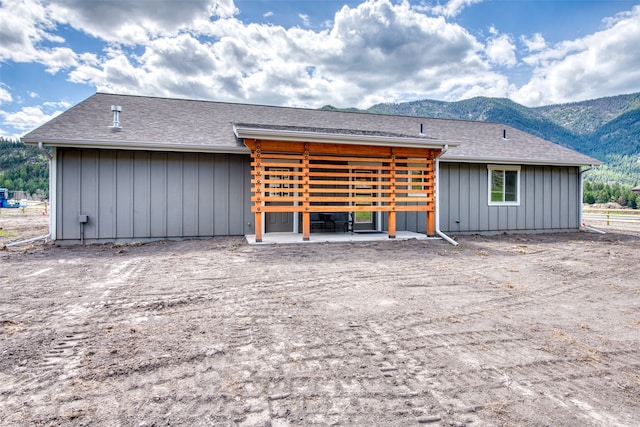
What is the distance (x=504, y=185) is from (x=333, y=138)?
6.26m

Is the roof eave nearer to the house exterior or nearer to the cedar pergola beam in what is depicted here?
the house exterior

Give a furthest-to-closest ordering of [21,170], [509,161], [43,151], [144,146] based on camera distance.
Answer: [21,170] < [509,161] < [144,146] < [43,151]

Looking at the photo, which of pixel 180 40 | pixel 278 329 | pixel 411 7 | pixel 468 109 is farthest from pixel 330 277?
pixel 468 109

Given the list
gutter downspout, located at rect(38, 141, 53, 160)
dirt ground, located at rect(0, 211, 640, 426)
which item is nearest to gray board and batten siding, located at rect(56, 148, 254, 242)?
gutter downspout, located at rect(38, 141, 53, 160)

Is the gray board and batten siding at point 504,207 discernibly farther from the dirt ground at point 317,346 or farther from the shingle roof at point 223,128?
the dirt ground at point 317,346

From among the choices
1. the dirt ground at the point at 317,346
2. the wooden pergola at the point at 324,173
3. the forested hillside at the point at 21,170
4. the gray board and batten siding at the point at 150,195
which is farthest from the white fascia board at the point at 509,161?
the forested hillside at the point at 21,170

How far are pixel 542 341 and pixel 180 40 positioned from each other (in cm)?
1826

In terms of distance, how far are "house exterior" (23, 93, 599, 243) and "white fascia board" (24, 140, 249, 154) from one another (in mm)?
24

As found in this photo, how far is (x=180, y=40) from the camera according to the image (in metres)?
15.7

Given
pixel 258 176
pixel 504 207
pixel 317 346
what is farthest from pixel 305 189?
pixel 504 207

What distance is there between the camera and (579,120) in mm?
95250

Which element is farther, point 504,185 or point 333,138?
point 504,185

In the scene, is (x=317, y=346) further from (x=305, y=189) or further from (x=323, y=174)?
(x=323, y=174)

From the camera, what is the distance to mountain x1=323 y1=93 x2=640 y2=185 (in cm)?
8194
